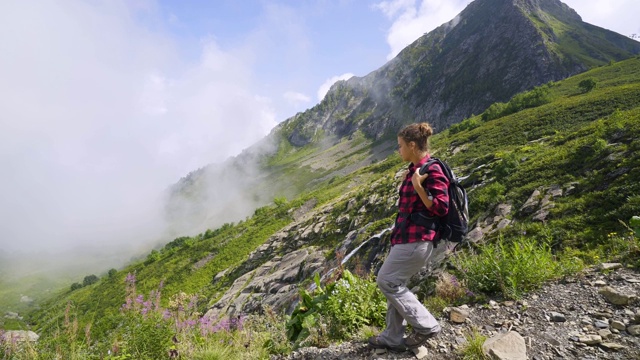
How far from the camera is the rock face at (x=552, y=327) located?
13.2 ft

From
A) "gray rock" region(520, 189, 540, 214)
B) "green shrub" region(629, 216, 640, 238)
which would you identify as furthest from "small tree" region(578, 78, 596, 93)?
"green shrub" region(629, 216, 640, 238)

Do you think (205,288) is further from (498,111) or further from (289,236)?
(498,111)

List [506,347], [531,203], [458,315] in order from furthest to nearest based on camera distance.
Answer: [531,203]
[458,315]
[506,347]

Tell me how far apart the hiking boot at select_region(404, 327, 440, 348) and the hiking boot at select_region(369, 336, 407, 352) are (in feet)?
0.38

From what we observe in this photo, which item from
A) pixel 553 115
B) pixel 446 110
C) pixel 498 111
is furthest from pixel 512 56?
pixel 553 115

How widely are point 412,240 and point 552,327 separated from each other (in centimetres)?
254

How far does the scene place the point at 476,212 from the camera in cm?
1741

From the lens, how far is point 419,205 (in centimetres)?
438

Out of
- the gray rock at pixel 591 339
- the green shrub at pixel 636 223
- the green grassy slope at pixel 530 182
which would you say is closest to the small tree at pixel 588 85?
the green grassy slope at pixel 530 182

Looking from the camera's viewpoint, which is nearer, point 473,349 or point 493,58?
point 473,349

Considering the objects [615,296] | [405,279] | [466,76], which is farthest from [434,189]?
[466,76]

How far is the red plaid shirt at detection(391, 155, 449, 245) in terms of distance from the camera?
4.11 metres

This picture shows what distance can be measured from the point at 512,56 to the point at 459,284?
148m

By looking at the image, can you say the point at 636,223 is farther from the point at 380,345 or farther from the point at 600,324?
the point at 380,345
